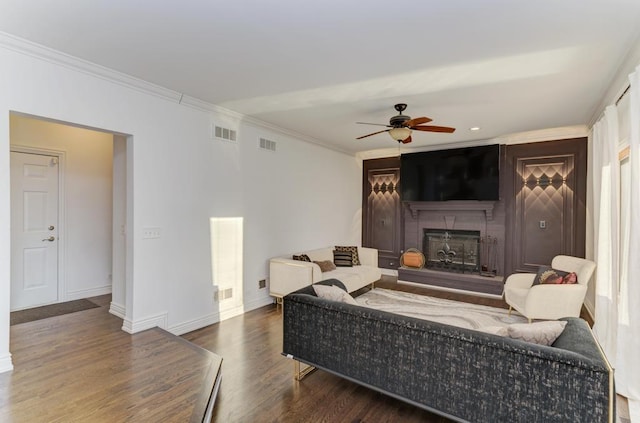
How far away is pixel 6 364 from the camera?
2637 mm

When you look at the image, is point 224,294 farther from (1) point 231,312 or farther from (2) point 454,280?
(2) point 454,280

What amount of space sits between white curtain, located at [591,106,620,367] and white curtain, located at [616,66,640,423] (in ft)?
1.41

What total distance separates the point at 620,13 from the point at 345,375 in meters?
3.17

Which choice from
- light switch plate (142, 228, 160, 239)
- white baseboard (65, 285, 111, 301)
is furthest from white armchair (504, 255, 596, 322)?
white baseboard (65, 285, 111, 301)

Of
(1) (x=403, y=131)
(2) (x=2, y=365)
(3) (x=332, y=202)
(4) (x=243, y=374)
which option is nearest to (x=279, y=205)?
(3) (x=332, y=202)

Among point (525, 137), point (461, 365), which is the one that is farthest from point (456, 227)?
point (461, 365)

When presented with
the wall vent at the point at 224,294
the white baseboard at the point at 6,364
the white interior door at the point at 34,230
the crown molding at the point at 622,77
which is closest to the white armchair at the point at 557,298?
the crown molding at the point at 622,77

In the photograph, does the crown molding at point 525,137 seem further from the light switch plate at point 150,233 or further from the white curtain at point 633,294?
the light switch plate at point 150,233

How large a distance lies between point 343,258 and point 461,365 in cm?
389

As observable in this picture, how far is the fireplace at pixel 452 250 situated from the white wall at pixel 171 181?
2.83 meters

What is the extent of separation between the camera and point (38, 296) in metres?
4.38

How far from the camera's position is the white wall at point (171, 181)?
275cm

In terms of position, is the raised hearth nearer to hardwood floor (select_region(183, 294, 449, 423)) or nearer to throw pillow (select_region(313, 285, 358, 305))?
hardwood floor (select_region(183, 294, 449, 423))

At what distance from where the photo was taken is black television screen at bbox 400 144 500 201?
580 cm
